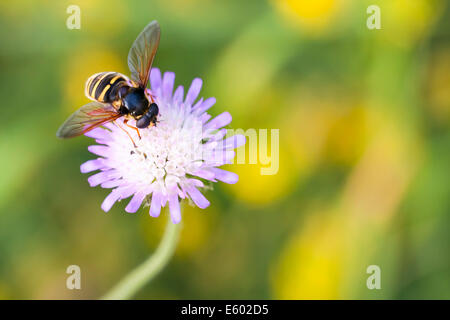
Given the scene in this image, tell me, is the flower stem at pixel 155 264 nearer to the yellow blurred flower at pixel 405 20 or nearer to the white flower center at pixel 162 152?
the white flower center at pixel 162 152

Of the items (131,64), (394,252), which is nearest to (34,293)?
(131,64)

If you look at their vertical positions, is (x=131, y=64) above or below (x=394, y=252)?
above

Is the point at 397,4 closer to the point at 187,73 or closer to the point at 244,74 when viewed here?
the point at 244,74

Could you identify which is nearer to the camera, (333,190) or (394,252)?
(394,252)

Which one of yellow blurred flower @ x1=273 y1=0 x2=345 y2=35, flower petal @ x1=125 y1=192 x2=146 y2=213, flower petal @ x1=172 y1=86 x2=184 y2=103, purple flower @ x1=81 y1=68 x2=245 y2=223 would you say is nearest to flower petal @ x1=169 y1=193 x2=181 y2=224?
purple flower @ x1=81 y1=68 x2=245 y2=223

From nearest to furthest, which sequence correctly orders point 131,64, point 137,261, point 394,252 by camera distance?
point 131,64
point 394,252
point 137,261

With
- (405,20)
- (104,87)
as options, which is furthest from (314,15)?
(104,87)

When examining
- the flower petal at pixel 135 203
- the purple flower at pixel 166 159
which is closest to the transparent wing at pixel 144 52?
the purple flower at pixel 166 159

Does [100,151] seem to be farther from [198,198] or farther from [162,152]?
[198,198]

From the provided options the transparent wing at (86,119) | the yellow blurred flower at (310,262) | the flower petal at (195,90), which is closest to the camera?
the transparent wing at (86,119)
